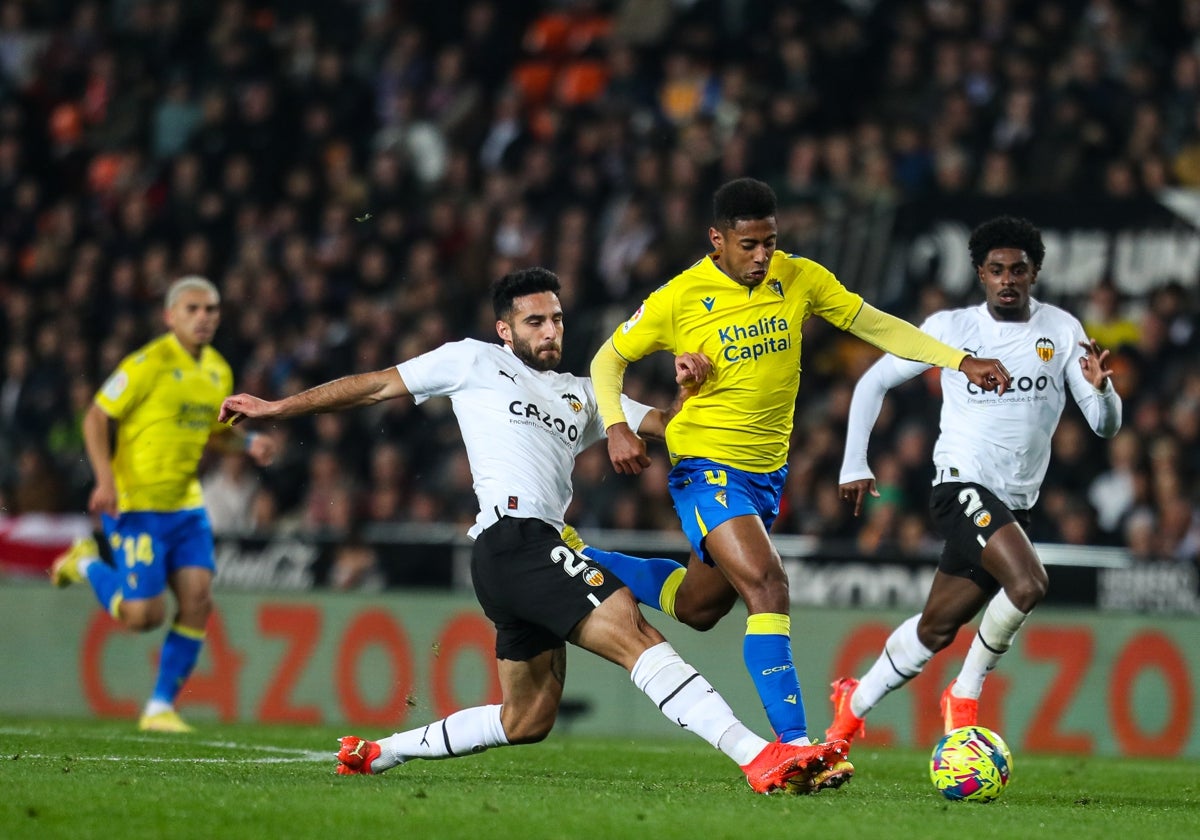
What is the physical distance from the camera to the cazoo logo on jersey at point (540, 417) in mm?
7684

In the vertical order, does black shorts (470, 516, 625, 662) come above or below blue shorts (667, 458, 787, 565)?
below

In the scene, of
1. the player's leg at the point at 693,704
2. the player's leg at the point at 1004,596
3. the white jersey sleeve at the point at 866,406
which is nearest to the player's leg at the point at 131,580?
the white jersey sleeve at the point at 866,406

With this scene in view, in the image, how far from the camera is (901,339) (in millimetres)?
8062

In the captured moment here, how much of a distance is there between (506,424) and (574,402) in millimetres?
395

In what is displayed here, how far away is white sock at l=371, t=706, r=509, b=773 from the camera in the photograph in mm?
7582

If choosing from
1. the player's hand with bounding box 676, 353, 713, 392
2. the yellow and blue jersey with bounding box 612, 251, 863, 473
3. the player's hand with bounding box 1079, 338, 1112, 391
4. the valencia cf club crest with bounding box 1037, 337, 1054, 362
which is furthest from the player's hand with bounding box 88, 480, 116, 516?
the player's hand with bounding box 1079, 338, 1112, 391

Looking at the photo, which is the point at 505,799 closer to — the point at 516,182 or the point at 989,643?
the point at 989,643

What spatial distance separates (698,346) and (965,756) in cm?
212

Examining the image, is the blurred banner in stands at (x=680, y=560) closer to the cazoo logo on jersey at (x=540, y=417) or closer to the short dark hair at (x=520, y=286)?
the cazoo logo on jersey at (x=540, y=417)

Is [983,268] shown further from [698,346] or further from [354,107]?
[354,107]

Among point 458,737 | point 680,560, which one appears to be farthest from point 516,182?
point 458,737

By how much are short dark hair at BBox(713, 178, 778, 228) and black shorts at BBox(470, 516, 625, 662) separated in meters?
1.60

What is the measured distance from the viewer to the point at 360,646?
13766 mm

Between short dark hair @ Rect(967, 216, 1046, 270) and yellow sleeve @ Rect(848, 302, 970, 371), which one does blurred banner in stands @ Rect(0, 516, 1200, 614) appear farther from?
yellow sleeve @ Rect(848, 302, 970, 371)
